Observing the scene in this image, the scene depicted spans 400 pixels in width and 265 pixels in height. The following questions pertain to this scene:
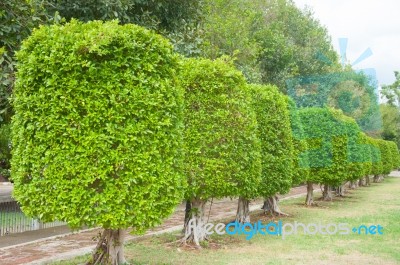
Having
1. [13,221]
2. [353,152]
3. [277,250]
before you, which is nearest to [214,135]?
[277,250]

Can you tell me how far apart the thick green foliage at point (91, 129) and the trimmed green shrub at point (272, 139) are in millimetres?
7615

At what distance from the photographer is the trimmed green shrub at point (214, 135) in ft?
33.9

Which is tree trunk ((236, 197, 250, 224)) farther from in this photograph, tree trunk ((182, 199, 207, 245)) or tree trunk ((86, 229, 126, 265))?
tree trunk ((86, 229, 126, 265))

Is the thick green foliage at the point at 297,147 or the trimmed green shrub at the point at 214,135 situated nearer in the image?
the trimmed green shrub at the point at 214,135

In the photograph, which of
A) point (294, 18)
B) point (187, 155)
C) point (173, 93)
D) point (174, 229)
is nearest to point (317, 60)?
point (294, 18)

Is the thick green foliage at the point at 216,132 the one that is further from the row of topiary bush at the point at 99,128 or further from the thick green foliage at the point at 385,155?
the thick green foliage at the point at 385,155

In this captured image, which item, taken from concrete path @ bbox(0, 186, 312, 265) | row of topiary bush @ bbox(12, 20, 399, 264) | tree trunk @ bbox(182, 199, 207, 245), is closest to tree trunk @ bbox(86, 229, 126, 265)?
row of topiary bush @ bbox(12, 20, 399, 264)

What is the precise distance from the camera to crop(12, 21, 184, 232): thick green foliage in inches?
264

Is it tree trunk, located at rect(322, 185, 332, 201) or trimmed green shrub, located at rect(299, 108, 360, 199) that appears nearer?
trimmed green shrub, located at rect(299, 108, 360, 199)

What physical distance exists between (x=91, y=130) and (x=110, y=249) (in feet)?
6.88

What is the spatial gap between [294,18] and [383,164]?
1599 centimetres

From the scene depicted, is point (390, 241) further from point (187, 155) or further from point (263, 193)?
point (187, 155)

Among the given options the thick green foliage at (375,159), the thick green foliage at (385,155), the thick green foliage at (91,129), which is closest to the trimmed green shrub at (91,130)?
the thick green foliage at (91,129)

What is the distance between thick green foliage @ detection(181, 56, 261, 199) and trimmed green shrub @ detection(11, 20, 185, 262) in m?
3.15
